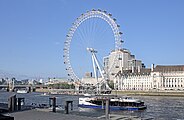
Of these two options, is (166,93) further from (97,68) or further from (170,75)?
(97,68)

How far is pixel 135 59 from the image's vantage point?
174 meters

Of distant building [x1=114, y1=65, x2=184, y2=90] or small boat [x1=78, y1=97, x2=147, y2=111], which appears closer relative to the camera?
small boat [x1=78, y1=97, x2=147, y2=111]

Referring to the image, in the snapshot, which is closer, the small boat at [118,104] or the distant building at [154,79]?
the small boat at [118,104]

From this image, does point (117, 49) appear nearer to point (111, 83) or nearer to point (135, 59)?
point (111, 83)

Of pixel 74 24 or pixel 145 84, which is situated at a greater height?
pixel 74 24

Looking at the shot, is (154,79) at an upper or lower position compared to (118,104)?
upper

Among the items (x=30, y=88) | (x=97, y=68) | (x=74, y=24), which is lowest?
(x=30, y=88)

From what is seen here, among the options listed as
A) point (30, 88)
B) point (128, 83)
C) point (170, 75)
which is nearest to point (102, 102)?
point (170, 75)

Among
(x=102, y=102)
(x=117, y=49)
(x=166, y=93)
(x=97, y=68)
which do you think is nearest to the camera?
(x=102, y=102)

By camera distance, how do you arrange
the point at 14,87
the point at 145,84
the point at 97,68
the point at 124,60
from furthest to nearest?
the point at 14,87, the point at 124,60, the point at 145,84, the point at 97,68

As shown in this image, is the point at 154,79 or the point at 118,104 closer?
the point at 118,104

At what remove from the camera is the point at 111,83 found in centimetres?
15250

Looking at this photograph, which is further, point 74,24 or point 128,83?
point 128,83

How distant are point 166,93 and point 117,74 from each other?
4632cm
